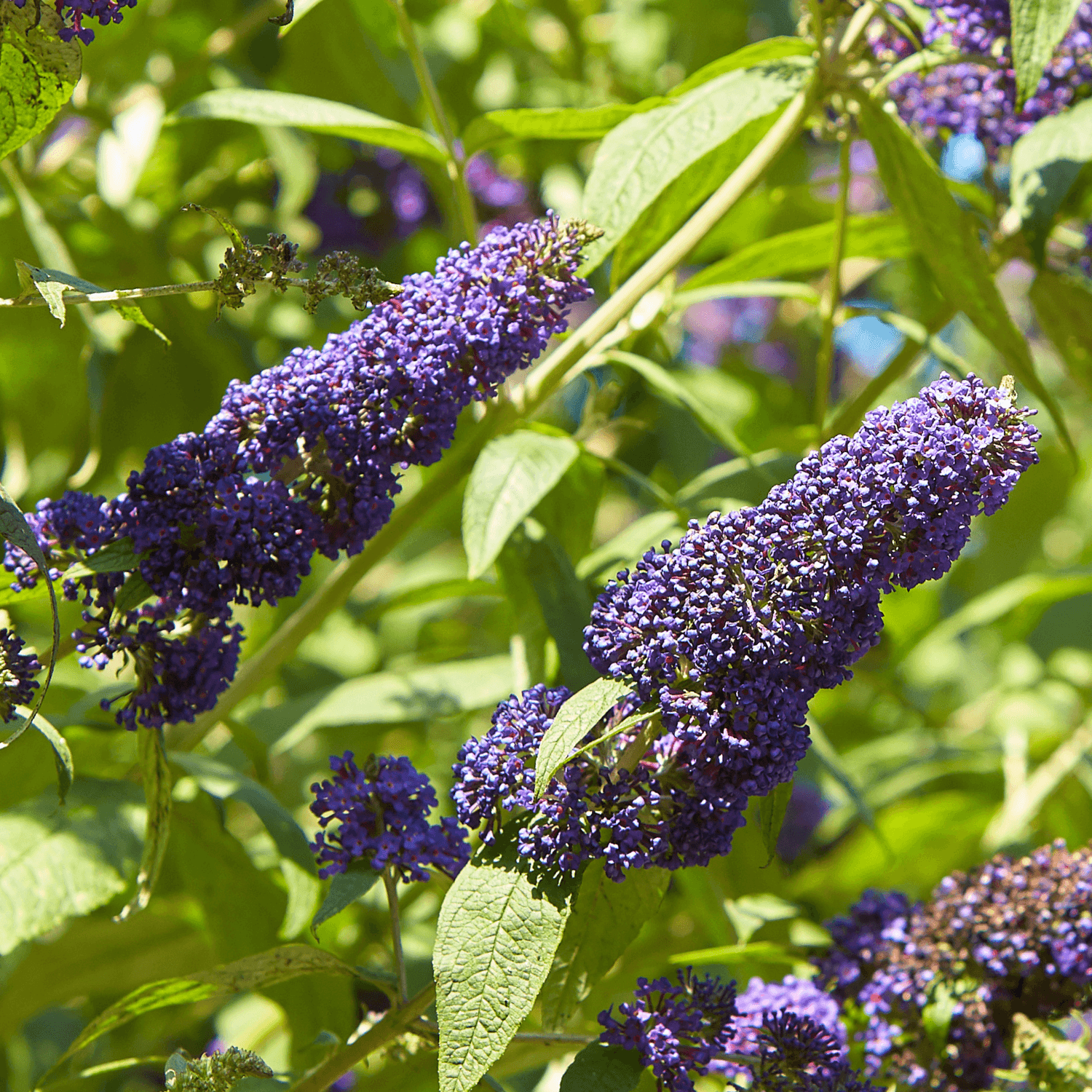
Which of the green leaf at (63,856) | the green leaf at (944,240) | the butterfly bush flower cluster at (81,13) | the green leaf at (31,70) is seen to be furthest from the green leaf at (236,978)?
the green leaf at (944,240)

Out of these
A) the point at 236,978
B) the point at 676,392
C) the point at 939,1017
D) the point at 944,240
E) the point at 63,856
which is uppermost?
the point at 944,240

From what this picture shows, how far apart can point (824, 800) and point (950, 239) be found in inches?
79.2

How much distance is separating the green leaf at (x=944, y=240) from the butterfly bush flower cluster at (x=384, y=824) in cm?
110

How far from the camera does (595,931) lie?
139cm

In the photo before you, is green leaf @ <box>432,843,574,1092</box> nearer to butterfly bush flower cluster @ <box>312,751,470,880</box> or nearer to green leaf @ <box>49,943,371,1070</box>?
butterfly bush flower cluster @ <box>312,751,470,880</box>

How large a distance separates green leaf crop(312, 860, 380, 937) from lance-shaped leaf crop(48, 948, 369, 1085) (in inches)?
2.3

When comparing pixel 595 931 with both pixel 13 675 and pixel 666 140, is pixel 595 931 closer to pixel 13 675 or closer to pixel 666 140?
pixel 13 675

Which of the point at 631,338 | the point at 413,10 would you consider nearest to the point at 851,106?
the point at 631,338

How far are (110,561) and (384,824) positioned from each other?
18.0 inches

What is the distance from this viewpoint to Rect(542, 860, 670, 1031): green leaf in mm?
1382

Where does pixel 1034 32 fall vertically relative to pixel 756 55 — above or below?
below

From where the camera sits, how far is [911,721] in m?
3.61

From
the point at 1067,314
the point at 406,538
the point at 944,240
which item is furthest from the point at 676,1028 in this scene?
the point at 406,538

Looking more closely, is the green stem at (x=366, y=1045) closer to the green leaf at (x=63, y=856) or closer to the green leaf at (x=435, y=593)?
the green leaf at (x=63, y=856)
